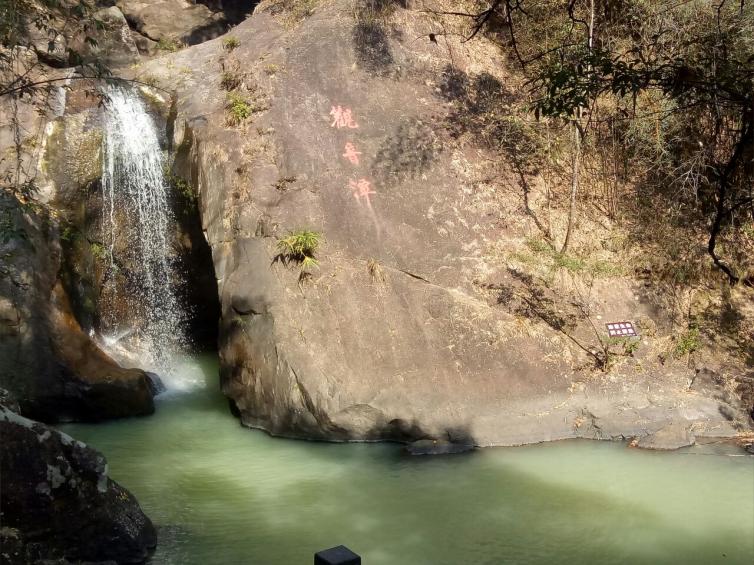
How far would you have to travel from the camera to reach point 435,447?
7750 millimetres

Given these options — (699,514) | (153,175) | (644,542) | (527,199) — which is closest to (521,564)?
(644,542)

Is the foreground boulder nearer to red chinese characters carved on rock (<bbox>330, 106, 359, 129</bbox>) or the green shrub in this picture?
the green shrub

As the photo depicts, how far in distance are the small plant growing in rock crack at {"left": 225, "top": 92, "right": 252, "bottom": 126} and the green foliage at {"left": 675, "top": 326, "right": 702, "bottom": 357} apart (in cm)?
726

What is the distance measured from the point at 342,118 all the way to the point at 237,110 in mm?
1695

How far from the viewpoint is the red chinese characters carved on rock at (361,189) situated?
10164 mm

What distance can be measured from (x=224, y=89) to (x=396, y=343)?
18.5 feet

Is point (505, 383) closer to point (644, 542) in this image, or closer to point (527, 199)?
point (644, 542)

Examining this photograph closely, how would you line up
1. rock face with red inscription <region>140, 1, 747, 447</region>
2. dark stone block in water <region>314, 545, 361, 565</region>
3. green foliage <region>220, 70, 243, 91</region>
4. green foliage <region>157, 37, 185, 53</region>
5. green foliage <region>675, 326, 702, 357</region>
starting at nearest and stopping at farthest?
dark stone block in water <region>314, 545, 361, 565</region>
rock face with red inscription <region>140, 1, 747, 447</region>
green foliage <region>675, 326, 702, 357</region>
green foliage <region>220, 70, 243, 91</region>
green foliage <region>157, 37, 185, 53</region>

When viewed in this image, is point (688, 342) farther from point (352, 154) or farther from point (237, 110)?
point (237, 110)

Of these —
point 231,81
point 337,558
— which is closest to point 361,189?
point 231,81

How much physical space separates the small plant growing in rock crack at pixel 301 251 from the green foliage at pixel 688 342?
5.02 meters

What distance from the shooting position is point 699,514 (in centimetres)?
614

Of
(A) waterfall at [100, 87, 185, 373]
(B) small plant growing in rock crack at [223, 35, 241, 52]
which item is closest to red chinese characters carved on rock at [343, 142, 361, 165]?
(A) waterfall at [100, 87, 185, 373]

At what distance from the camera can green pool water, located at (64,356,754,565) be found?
5.54m
